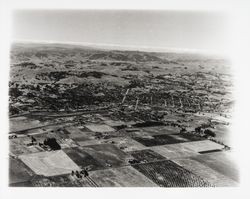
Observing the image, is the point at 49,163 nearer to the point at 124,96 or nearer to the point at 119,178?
the point at 119,178

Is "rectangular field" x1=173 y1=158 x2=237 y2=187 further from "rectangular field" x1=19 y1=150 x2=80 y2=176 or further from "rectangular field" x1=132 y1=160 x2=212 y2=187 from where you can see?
"rectangular field" x1=19 y1=150 x2=80 y2=176

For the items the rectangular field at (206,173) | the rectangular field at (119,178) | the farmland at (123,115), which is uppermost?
the farmland at (123,115)

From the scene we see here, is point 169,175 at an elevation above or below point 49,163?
below

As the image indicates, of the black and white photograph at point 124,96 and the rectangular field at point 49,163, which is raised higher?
the black and white photograph at point 124,96

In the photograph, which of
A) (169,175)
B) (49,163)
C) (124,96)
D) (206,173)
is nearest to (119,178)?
(169,175)

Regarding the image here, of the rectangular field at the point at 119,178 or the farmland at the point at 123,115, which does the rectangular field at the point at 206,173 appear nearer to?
the farmland at the point at 123,115

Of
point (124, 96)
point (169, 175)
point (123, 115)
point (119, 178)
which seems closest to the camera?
point (119, 178)

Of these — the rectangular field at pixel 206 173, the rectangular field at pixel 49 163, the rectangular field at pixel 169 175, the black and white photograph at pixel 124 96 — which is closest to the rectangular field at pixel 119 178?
the black and white photograph at pixel 124 96

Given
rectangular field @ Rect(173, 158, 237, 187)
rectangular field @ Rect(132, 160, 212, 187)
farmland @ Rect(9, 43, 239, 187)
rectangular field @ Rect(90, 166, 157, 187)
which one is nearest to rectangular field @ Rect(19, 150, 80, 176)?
farmland @ Rect(9, 43, 239, 187)

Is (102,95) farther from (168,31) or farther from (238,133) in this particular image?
(238,133)
